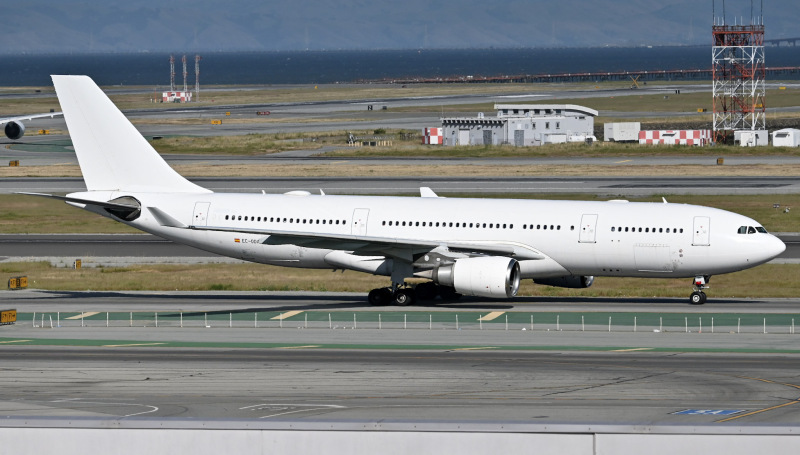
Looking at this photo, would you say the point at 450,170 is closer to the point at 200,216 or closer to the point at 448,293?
the point at 448,293

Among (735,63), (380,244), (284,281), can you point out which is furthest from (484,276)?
(735,63)

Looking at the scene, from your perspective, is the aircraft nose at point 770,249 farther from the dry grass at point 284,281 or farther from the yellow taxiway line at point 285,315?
the yellow taxiway line at point 285,315

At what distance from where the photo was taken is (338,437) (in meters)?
17.3

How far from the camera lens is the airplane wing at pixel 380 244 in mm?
50847

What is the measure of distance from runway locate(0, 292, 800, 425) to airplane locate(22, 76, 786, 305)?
2139 millimetres

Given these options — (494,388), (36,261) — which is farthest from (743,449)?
(36,261)

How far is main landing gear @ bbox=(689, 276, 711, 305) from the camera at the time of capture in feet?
171

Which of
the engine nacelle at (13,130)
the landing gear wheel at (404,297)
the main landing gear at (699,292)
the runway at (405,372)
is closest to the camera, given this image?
the runway at (405,372)

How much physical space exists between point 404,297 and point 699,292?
44.1ft

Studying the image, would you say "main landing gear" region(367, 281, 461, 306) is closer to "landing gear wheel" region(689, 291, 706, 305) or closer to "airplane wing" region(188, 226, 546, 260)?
"airplane wing" region(188, 226, 546, 260)

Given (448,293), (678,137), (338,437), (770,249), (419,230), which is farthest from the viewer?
(678,137)

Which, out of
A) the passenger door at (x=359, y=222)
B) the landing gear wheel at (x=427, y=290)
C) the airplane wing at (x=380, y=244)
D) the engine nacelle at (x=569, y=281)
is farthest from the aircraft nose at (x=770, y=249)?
the passenger door at (x=359, y=222)

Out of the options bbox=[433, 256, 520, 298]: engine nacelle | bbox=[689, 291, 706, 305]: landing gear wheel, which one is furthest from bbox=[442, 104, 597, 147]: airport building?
bbox=[433, 256, 520, 298]: engine nacelle

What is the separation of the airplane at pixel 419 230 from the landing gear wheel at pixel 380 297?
0.05 m
